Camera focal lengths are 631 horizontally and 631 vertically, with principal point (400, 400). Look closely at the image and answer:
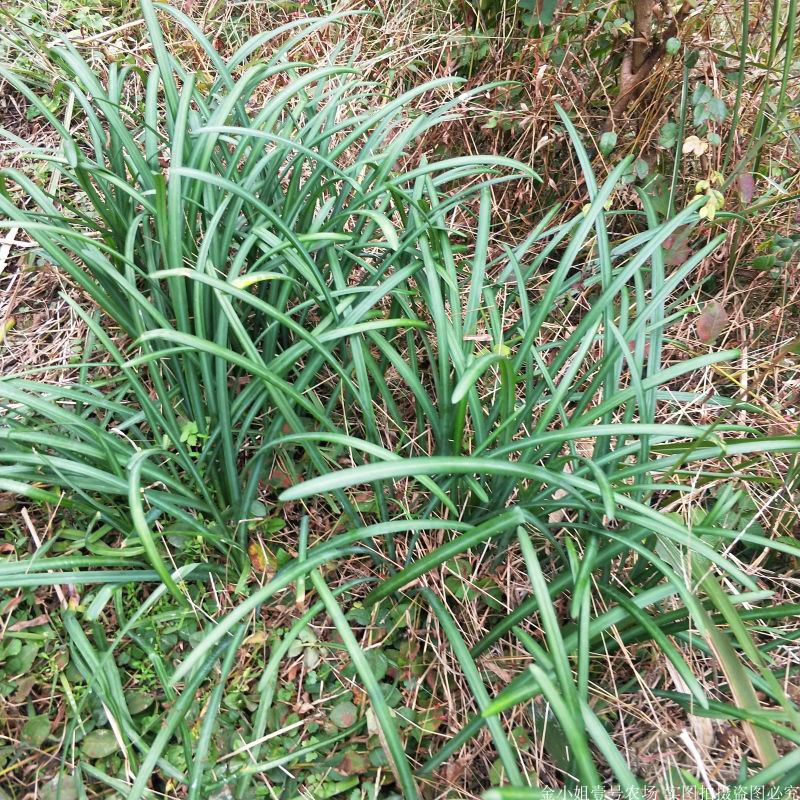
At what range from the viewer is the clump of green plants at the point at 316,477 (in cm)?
133

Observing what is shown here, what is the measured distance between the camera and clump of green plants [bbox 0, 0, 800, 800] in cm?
133

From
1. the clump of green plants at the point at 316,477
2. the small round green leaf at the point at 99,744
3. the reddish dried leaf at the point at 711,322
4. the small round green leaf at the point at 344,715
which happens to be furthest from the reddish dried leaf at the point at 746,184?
the small round green leaf at the point at 99,744

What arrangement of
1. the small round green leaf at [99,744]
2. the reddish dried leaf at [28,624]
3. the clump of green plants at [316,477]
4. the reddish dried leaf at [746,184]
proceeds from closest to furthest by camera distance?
the clump of green plants at [316,477]
the small round green leaf at [99,744]
the reddish dried leaf at [28,624]
the reddish dried leaf at [746,184]

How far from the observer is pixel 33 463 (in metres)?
1.51

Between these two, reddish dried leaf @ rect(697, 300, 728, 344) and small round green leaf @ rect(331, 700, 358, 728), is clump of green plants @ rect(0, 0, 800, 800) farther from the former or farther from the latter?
reddish dried leaf @ rect(697, 300, 728, 344)

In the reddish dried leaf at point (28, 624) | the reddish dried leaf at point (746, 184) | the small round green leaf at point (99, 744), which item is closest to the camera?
the small round green leaf at point (99, 744)

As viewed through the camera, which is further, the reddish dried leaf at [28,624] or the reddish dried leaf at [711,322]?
the reddish dried leaf at [711,322]

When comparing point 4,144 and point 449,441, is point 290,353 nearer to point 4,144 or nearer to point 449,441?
point 449,441

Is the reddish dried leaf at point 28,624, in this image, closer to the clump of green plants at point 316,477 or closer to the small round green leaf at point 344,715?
the clump of green plants at point 316,477

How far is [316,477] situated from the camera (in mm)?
1276

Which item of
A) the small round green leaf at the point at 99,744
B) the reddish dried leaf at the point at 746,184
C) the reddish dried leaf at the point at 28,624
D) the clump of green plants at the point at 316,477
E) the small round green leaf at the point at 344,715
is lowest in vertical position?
the small round green leaf at the point at 99,744

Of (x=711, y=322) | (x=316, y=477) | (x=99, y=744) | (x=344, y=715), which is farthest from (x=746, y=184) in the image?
(x=99, y=744)

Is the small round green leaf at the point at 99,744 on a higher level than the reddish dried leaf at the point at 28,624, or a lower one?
lower

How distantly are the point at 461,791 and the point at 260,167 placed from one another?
163cm
